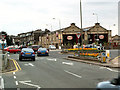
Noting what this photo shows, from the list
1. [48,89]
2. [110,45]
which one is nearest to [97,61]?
[48,89]

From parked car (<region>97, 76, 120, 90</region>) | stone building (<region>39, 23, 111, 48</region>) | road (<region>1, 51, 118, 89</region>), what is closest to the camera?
parked car (<region>97, 76, 120, 90</region>)

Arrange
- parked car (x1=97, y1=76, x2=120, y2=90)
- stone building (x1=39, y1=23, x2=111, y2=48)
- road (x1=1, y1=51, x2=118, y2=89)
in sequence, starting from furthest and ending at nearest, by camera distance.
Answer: stone building (x1=39, y1=23, x2=111, y2=48) → road (x1=1, y1=51, x2=118, y2=89) → parked car (x1=97, y1=76, x2=120, y2=90)

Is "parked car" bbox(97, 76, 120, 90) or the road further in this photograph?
the road

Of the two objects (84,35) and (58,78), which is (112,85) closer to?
(58,78)

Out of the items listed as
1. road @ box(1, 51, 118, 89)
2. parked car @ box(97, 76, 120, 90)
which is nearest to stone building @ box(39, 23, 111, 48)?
road @ box(1, 51, 118, 89)

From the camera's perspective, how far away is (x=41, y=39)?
360 feet

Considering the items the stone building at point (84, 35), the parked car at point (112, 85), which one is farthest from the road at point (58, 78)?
the stone building at point (84, 35)

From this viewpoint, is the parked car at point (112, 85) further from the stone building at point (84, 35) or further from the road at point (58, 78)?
the stone building at point (84, 35)

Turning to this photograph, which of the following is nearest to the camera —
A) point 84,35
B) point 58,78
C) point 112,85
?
point 112,85

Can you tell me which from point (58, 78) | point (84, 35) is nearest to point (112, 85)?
point (58, 78)

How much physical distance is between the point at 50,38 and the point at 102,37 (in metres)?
23.4

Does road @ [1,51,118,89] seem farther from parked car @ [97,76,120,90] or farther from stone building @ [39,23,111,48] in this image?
stone building @ [39,23,111,48]

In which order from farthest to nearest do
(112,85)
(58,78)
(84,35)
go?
1. (84,35)
2. (58,78)
3. (112,85)

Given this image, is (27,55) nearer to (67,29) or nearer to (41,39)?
(67,29)
